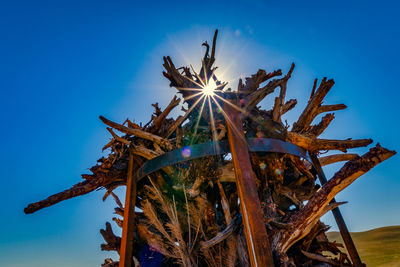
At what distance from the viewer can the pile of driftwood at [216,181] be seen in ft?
12.2

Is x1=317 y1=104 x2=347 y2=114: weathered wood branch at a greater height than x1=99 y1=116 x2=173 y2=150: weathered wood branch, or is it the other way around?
x1=317 y1=104 x2=347 y2=114: weathered wood branch

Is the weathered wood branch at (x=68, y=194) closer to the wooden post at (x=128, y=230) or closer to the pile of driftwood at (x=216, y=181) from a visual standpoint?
the pile of driftwood at (x=216, y=181)

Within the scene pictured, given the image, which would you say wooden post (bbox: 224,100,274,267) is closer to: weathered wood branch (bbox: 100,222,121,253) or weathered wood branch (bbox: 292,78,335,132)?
weathered wood branch (bbox: 292,78,335,132)

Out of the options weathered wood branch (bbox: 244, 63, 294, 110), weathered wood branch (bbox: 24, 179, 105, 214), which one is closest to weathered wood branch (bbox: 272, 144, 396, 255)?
weathered wood branch (bbox: 244, 63, 294, 110)

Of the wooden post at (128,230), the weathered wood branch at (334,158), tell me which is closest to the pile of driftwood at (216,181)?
the wooden post at (128,230)

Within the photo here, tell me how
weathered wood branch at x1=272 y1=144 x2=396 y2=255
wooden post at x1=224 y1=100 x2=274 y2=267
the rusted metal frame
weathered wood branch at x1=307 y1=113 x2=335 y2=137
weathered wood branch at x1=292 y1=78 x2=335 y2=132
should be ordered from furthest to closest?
weathered wood branch at x1=307 y1=113 x2=335 y2=137 < weathered wood branch at x1=292 y1=78 x2=335 y2=132 < the rusted metal frame < weathered wood branch at x1=272 y1=144 x2=396 y2=255 < wooden post at x1=224 y1=100 x2=274 y2=267

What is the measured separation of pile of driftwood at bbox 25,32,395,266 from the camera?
3.72 metres

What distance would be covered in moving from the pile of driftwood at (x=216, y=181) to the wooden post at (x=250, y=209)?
691 millimetres

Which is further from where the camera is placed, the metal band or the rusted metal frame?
the rusted metal frame

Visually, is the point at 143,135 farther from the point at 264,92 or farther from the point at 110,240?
the point at 110,240

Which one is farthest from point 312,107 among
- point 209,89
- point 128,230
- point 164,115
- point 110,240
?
point 110,240

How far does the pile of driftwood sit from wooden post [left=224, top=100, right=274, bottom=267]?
2.27 feet

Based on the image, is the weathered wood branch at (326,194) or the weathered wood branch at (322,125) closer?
the weathered wood branch at (326,194)

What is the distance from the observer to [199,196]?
4812 mm
